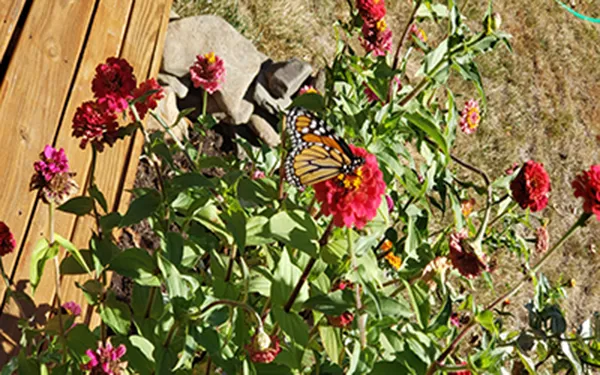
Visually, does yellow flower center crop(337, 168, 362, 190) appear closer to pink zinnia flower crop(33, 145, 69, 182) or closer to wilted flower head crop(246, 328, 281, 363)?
wilted flower head crop(246, 328, 281, 363)

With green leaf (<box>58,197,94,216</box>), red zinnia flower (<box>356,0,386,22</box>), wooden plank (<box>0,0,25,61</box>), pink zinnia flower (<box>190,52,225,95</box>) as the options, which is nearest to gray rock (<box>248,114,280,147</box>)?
pink zinnia flower (<box>190,52,225,95</box>)

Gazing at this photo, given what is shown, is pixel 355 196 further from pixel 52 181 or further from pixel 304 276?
pixel 52 181

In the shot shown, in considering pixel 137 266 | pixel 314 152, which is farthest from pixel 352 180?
pixel 137 266

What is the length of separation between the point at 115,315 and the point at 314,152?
0.52 meters

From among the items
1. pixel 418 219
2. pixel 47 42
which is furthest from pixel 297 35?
pixel 418 219

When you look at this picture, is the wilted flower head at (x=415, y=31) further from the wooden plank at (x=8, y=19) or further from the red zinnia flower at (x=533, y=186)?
the wooden plank at (x=8, y=19)

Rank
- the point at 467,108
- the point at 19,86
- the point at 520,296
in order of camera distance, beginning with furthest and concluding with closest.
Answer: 1. the point at 520,296
2. the point at 467,108
3. the point at 19,86

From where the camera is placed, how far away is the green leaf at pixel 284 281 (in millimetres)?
1226

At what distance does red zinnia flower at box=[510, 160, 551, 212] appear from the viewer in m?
1.46

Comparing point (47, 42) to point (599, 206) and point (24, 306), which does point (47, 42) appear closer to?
point (24, 306)

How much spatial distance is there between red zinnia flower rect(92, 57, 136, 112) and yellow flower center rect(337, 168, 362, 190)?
443 mm

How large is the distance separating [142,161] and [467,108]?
3.78 ft

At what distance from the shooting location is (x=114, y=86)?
1.25 meters

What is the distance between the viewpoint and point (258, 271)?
143 cm
